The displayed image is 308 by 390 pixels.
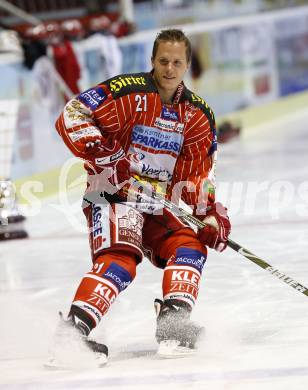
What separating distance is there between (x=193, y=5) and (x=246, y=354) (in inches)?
334

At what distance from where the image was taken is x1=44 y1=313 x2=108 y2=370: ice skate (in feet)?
11.2

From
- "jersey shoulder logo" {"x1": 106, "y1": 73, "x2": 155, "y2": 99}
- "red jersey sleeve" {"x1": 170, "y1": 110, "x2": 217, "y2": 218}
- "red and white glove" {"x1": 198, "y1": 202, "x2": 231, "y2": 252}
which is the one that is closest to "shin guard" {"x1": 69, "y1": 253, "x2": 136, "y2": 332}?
"red and white glove" {"x1": 198, "y1": 202, "x2": 231, "y2": 252}

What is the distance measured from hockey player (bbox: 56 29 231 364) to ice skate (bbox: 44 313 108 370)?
0.09 metres

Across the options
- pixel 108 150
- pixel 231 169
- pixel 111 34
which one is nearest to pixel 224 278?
pixel 108 150

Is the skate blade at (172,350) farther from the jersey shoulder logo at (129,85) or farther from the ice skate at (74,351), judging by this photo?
the jersey shoulder logo at (129,85)

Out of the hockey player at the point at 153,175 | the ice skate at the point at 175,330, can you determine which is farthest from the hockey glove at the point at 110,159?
the ice skate at the point at 175,330

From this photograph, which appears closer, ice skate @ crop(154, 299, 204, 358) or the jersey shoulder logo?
ice skate @ crop(154, 299, 204, 358)

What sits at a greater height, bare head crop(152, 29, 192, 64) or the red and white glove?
bare head crop(152, 29, 192, 64)

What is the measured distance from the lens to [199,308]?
14.4 feet

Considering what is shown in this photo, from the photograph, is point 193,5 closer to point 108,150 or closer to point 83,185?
point 83,185

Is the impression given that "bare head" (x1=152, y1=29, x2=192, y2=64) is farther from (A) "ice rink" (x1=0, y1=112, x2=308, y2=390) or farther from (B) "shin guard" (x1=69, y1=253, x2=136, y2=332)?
(A) "ice rink" (x1=0, y1=112, x2=308, y2=390)

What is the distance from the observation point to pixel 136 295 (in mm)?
4703

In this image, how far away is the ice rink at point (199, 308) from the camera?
3.30 metres

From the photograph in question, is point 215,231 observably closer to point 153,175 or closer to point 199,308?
point 153,175
